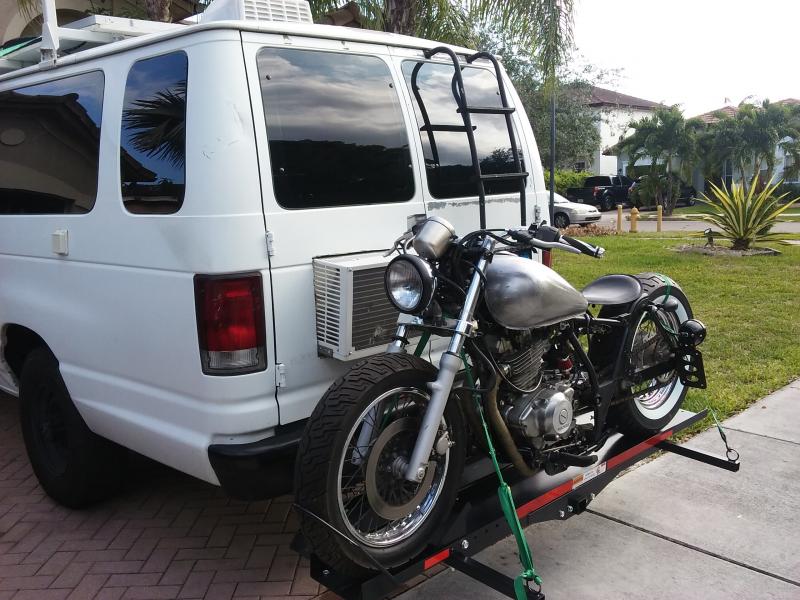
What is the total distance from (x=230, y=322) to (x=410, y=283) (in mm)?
724

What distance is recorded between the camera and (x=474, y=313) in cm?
283

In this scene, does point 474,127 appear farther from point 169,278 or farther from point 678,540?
point 678,540

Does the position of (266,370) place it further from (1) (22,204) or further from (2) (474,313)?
(1) (22,204)

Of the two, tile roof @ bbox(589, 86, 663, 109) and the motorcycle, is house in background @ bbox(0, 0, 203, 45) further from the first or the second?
tile roof @ bbox(589, 86, 663, 109)

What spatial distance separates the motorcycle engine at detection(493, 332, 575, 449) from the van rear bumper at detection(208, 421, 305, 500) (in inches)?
35.0

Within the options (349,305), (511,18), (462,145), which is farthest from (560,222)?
(349,305)

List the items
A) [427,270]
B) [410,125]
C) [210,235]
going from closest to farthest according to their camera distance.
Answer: [427,270] → [210,235] → [410,125]

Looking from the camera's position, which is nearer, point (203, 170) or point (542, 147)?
point (203, 170)

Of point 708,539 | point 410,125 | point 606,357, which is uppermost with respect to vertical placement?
point 410,125

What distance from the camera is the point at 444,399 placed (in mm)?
2580

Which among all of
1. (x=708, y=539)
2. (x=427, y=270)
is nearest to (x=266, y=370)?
(x=427, y=270)

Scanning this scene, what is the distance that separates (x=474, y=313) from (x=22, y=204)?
8.47ft

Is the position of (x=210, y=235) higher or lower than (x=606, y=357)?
higher

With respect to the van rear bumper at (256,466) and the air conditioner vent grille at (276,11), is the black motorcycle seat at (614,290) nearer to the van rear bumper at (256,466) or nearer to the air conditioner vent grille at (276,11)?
the van rear bumper at (256,466)
